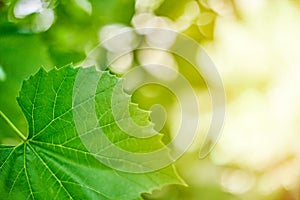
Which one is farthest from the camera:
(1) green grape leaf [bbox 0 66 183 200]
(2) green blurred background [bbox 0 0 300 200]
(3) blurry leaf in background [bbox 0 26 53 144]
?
(2) green blurred background [bbox 0 0 300 200]

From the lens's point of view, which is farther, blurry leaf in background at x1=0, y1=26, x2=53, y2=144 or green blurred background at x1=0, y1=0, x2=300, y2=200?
green blurred background at x1=0, y1=0, x2=300, y2=200

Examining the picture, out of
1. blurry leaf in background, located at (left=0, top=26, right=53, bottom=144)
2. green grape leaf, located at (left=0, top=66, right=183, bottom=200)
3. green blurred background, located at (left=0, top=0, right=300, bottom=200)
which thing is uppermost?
green blurred background, located at (left=0, top=0, right=300, bottom=200)

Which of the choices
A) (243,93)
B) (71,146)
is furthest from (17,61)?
(243,93)

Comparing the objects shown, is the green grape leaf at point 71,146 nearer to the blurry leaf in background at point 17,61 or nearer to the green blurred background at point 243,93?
the blurry leaf in background at point 17,61

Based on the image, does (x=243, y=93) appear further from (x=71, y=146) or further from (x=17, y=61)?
(x=71, y=146)

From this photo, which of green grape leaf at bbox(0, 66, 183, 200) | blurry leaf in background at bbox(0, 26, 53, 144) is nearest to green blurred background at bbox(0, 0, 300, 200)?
blurry leaf in background at bbox(0, 26, 53, 144)

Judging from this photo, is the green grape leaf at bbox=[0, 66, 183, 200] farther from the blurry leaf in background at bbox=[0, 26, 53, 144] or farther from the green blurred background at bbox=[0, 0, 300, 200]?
the green blurred background at bbox=[0, 0, 300, 200]

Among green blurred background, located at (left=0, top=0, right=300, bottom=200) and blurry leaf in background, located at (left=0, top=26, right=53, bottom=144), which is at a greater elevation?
green blurred background, located at (left=0, top=0, right=300, bottom=200)

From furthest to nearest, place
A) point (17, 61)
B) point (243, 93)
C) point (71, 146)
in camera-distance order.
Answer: point (243, 93)
point (17, 61)
point (71, 146)

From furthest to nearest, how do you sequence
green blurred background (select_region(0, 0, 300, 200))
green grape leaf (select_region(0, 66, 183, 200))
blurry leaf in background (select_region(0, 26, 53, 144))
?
1. green blurred background (select_region(0, 0, 300, 200))
2. blurry leaf in background (select_region(0, 26, 53, 144))
3. green grape leaf (select_region(0, 66, 183, 200))
